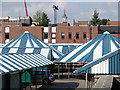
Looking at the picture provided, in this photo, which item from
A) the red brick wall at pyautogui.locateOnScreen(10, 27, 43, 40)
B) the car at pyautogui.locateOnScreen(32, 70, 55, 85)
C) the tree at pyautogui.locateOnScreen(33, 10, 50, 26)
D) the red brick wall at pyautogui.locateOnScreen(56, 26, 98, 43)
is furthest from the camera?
the tree at pyautogui.locateOnScreen(33, 10, 50, 26)

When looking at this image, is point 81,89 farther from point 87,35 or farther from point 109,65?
point 87,35

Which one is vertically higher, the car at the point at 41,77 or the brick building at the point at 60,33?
the brick building at the point at 60,33

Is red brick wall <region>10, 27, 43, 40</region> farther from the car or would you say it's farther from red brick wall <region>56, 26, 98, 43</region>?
the car

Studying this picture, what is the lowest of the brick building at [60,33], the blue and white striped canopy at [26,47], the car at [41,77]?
the car at [41,77]

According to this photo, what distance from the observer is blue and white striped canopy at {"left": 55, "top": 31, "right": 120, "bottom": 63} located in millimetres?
22430


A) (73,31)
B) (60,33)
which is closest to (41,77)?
(73,31)

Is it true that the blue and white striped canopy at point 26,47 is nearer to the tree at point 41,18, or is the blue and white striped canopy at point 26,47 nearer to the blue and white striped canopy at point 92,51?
the blue and white striped canopy at point 92,51

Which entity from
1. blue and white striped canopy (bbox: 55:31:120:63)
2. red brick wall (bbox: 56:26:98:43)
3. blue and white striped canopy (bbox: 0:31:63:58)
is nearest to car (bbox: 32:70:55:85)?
blue and white striped canopy (bbox: 55:31:120:63)

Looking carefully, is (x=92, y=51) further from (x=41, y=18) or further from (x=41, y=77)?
(x=41, y=18)

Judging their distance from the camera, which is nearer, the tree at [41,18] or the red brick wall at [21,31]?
the red brick wall at [21,31]

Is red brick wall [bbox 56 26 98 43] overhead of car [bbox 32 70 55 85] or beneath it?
overhead

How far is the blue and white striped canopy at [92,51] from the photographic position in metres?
22.4

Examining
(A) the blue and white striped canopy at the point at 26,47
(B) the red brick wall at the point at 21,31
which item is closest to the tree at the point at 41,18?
(B) the red brick wall at the point at 21,31

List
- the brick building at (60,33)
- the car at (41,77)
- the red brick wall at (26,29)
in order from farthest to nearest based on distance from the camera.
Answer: the red brick wall at (26,29) → the brick building at (60,33) → the car at (41,77)
